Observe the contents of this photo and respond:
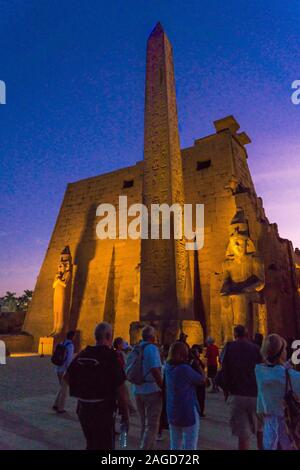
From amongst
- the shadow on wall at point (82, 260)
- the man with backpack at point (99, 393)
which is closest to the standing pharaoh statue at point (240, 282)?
the man with backpack at point (99, 393)

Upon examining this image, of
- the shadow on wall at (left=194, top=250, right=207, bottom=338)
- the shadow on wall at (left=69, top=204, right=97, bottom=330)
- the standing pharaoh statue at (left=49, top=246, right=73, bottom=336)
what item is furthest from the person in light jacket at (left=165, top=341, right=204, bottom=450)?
Answer: the shadow on wall at (left=69, top=204, right=97, bottom=330)

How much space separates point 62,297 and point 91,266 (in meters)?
2.45

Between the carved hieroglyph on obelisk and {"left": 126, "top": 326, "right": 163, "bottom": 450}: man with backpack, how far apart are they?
A: 594 cm

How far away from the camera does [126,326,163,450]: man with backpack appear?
283cm

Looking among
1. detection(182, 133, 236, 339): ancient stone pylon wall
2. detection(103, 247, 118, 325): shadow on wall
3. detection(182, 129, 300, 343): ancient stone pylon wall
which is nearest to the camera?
detection(182, 129, 300, 343): ancient stone pylon wall

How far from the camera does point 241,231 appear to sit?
29.4 ft

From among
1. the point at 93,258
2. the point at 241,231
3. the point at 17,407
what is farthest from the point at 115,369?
the point at 93,258

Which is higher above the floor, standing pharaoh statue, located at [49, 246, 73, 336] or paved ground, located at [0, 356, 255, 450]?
standing pharaoh statue, located at [49, 246, 73, 336]

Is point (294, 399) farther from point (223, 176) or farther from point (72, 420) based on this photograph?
point (223, 176)

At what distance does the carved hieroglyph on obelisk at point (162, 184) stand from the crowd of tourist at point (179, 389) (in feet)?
19.7

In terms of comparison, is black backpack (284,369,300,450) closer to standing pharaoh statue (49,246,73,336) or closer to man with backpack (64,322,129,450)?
man with backpack (64,322,129,450)

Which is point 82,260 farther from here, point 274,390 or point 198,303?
point 274,390

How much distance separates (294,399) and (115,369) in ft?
3.69

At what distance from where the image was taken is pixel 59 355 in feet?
14.4
